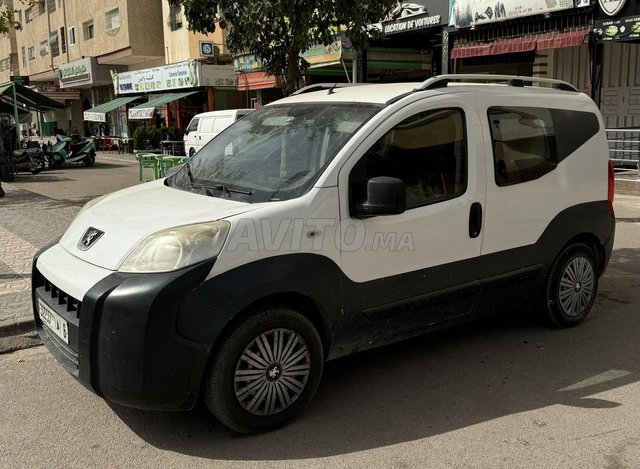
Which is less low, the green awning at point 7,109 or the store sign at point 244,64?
the store sign at point 244,64

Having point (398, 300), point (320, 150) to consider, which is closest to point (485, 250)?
point (398, 300)

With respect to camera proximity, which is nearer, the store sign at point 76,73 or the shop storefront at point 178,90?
the shop storefront at point 178,90

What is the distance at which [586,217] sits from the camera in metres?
4.77

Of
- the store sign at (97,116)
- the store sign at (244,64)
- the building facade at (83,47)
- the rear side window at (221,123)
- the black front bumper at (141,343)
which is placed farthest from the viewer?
the building facade at (83,47)

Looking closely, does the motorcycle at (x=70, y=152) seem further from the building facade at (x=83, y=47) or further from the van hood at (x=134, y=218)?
the van hood at (x=134, y=218)

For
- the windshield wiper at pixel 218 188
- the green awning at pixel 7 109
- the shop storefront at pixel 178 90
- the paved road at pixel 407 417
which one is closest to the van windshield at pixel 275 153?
the windshield wiper at pixel 218 188

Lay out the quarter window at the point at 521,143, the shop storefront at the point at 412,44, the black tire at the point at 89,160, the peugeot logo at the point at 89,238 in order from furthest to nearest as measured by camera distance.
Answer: the black tire at the point at 89,160 → the shop storefront at the point at 412,44 → the quarter window at the point at 521,143 → the peugeot logo at the point at 89,238

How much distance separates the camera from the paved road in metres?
3.14

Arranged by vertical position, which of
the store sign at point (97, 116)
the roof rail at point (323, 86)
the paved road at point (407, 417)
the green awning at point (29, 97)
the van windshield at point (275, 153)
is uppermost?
the green awning at point (29, 97)

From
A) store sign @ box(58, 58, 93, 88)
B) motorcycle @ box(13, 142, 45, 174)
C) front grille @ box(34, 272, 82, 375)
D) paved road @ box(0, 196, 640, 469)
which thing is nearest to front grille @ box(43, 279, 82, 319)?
front grille @ box(34, 272, 82, 375)

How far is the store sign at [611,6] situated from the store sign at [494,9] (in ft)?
2.13

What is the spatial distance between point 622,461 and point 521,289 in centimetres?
155

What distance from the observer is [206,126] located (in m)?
19.0

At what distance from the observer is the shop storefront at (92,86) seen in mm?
33969
